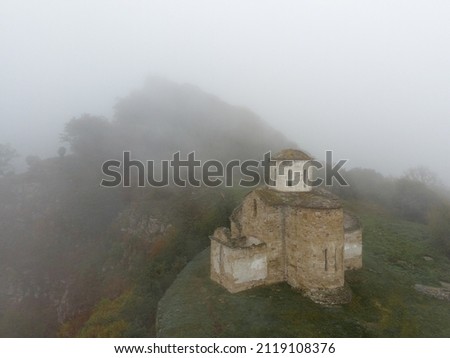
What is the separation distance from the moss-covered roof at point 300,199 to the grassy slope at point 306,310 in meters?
4.25

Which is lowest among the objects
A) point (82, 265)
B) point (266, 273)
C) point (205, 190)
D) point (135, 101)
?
point (82, 265)

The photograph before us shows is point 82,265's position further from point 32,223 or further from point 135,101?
point 135,101

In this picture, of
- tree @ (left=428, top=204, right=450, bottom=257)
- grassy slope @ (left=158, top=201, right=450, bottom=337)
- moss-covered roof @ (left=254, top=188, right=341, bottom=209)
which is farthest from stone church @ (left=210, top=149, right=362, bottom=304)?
tree @ (left=428, top=204, right=450, bottom=257)

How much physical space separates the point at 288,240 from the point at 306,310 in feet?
11.2

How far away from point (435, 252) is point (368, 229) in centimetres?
549

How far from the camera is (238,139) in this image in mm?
65062

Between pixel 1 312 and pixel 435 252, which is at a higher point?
pixel 435 252

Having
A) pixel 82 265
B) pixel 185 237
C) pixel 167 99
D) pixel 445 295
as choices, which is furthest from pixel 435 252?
pixel 167 99

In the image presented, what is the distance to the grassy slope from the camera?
1504cm

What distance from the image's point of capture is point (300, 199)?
17.8 metres

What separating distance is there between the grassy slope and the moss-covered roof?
13.9 feet

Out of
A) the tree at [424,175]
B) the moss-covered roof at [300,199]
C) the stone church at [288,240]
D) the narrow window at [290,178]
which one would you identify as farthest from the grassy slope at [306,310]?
the tree at [424,175]
